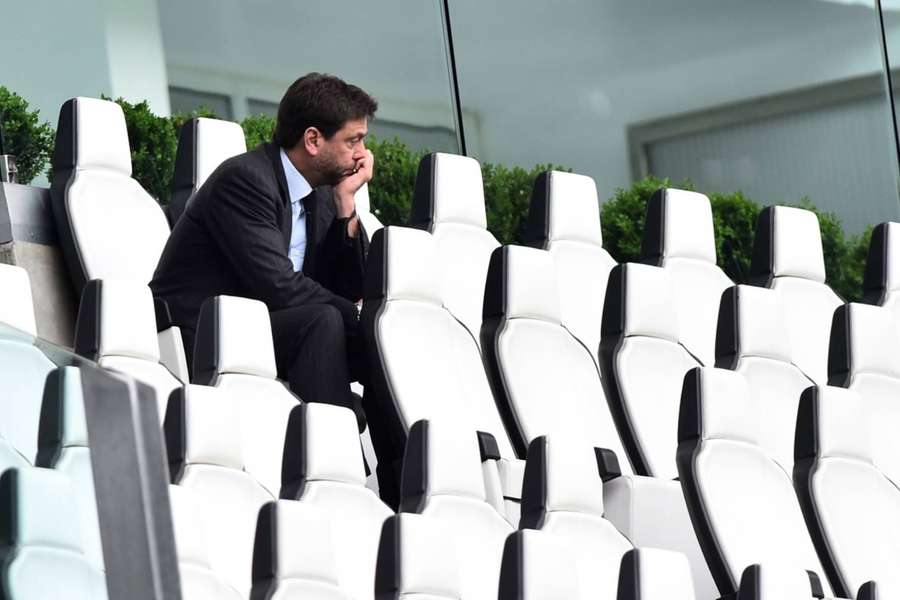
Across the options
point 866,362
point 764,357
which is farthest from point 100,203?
point 866,362

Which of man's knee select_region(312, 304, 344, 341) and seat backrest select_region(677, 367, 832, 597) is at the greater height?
man's knee select_region(312, 304, 344, 341)

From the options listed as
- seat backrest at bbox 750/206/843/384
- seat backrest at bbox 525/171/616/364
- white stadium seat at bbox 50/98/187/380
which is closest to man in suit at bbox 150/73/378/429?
white stadium seat at bbox 50/98/187/380

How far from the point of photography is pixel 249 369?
1851 millimetres

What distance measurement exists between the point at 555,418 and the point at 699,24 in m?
1.53

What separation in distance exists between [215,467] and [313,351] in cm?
30

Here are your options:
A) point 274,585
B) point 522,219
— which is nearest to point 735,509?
point 274,585

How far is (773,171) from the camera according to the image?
3.57 meters

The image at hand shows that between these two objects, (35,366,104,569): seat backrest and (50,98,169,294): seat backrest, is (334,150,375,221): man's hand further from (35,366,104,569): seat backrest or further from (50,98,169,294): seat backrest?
(35,366,104,569): seat backrest

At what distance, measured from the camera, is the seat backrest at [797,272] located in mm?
2922

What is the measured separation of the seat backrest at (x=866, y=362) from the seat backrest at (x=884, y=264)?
364 millimetres

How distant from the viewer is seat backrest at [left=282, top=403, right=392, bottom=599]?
1.69m

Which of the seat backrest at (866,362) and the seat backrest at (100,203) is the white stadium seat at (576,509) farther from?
the seat backrest at (866,362)

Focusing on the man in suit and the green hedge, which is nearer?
the man in suit

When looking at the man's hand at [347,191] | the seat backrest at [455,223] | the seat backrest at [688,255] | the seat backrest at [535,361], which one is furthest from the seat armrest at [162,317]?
the seat backrest at [688,255]
